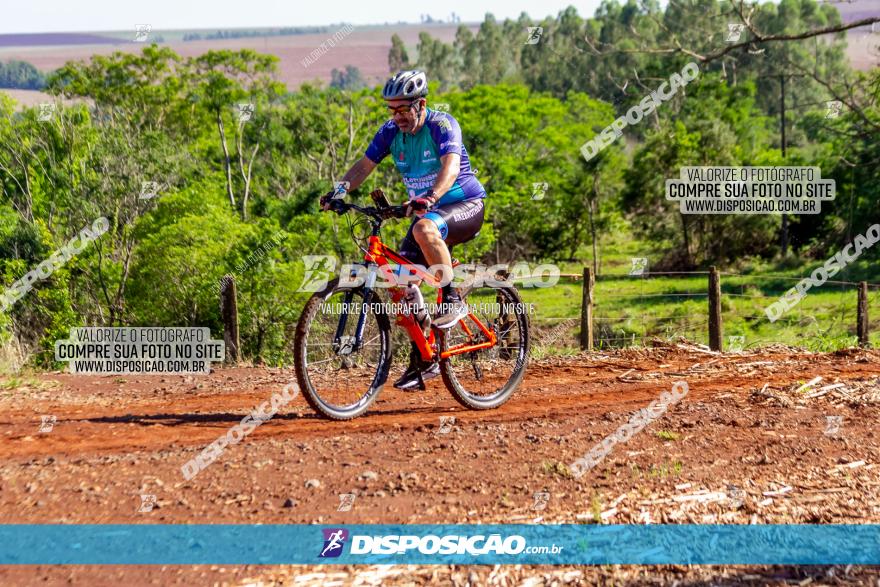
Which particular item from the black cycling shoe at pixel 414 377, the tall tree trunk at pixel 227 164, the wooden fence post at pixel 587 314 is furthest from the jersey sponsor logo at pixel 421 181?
the tall tree trunk at pixel 227 164

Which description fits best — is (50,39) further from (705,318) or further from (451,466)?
(451,466)

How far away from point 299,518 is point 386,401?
3.15 meters

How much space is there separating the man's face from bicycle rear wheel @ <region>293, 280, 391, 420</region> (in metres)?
1.36

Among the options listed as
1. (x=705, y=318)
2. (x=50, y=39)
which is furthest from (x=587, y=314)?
(x=50, y=39)

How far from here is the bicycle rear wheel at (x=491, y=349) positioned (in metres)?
7.65

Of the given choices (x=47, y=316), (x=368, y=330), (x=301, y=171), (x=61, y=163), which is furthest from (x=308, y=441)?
(x=301, y=171)

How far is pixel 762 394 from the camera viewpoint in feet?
25.5

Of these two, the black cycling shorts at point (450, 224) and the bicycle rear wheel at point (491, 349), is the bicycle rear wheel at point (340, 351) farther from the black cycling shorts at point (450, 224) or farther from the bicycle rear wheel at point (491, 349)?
the bicycle rear wheel at point (491, 349)

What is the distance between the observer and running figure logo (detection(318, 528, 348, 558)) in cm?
439

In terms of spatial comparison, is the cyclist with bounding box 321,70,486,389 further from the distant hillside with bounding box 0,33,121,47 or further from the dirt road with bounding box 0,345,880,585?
the distant hillside with bounding box 0,33,121,47

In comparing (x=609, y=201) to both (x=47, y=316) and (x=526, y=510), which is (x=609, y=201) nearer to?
(x=47, y=316)

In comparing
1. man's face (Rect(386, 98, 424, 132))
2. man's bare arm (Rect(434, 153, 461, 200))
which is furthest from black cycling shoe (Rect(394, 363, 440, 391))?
man's face (Rect(386, 98, 424, 132))

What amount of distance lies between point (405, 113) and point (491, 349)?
2.37 m

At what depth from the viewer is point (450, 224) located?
7.02m
